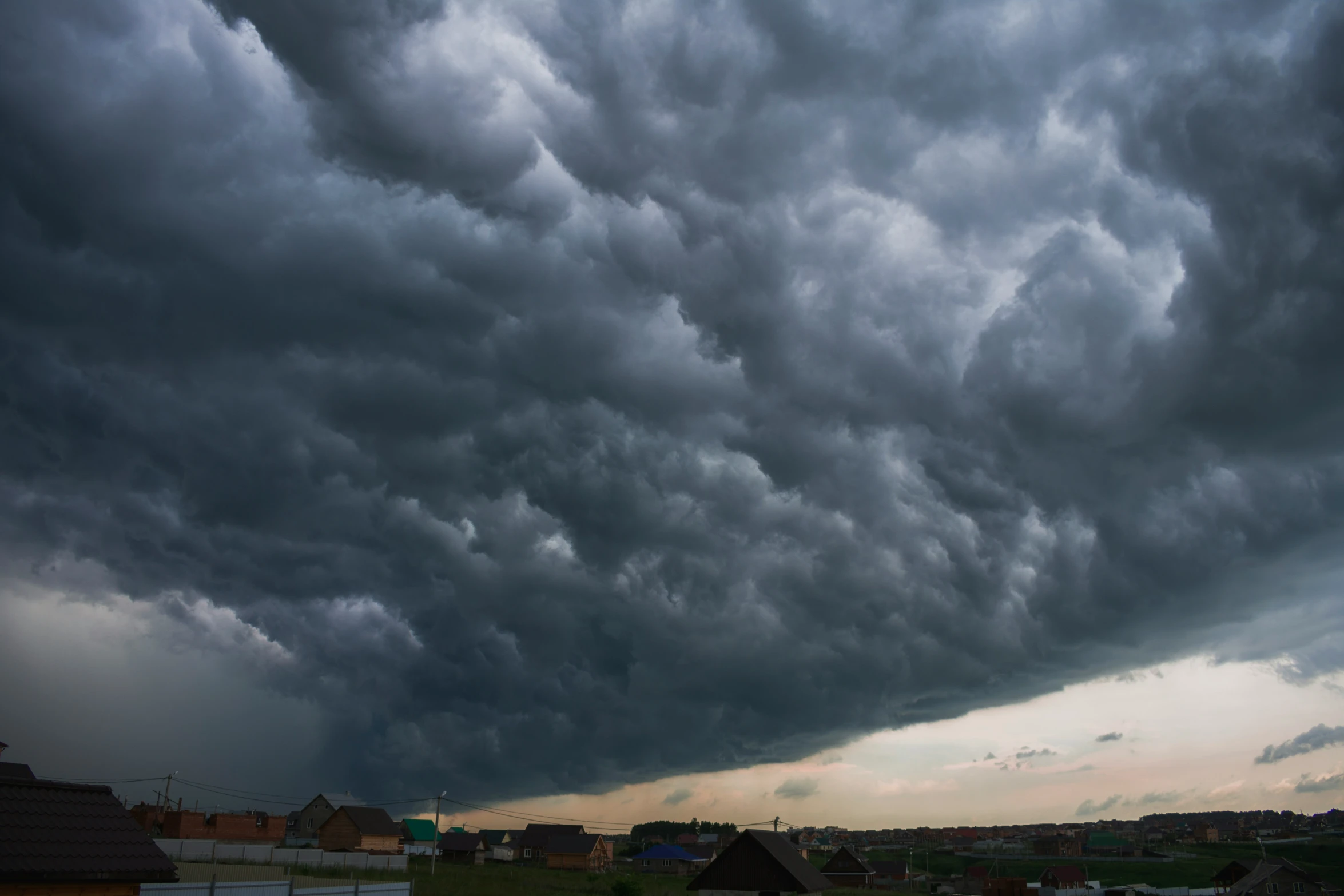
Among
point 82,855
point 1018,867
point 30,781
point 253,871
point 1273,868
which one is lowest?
point 1018,867

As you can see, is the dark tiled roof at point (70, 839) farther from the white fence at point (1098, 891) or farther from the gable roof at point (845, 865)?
the gable roof at point (845, 865)

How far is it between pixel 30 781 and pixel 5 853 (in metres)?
2.56

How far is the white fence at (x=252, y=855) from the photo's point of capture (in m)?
73.1

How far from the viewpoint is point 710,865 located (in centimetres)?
6781

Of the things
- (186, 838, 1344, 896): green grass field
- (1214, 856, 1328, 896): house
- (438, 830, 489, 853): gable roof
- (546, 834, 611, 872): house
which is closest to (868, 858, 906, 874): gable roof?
(186, 838, 1344, 896): green grass field

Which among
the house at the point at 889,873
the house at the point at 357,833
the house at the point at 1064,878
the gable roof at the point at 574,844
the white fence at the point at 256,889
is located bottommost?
the house at the point at 889,873

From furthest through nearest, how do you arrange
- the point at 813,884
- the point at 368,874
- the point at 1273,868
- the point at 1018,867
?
the point at 1018,867, the point at 1273,868, the point at 368,874, the point at 813,884

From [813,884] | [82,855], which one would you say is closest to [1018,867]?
[813,884]

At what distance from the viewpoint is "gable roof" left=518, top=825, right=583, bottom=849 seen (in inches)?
5541

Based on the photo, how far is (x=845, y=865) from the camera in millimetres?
122000

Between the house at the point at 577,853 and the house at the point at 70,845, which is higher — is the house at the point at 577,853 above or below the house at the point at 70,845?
below

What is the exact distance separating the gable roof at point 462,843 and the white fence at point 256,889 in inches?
4275

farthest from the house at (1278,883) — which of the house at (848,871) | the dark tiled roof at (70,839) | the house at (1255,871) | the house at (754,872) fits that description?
the dark tiled roof at (70,839)

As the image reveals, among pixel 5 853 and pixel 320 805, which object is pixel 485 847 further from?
pixel 5 853
